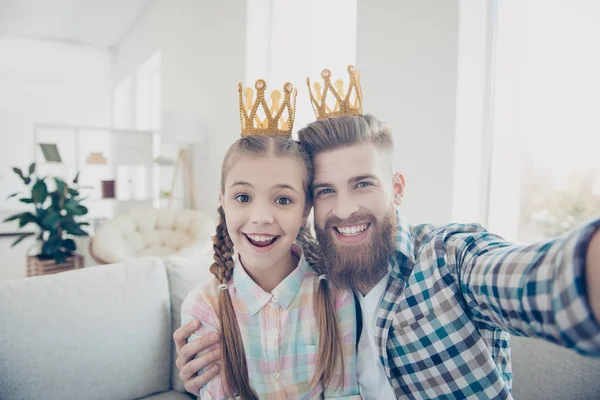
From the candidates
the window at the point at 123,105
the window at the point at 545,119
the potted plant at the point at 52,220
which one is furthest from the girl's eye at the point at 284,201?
the window at the point at 123,105

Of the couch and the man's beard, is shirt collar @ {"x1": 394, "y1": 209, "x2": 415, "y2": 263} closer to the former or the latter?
the man's beard

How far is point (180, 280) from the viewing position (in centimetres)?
161

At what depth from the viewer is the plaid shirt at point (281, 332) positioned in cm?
96

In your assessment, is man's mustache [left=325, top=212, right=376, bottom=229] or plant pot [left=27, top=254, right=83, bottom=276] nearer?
man's mustache [left=325, top=212, right=376, bottom=229]

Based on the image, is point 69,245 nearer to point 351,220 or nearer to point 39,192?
point 39,192

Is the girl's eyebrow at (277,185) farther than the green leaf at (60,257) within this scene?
No

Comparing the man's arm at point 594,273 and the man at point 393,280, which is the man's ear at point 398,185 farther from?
the man's arm at point 594,273

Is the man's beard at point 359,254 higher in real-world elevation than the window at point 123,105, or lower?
lower

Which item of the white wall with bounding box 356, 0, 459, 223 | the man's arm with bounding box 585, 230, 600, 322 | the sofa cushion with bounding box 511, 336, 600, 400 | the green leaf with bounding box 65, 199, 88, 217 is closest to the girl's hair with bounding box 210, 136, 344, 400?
the man's arm with bounding box 585, 230, 600, 322

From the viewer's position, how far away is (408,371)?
→ 947 millimetres

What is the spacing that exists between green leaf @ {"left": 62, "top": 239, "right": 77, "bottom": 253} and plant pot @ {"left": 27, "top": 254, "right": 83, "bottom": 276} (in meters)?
0.07

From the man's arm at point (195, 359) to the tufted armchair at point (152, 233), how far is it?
7.00 ft

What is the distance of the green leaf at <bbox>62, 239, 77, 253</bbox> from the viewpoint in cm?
367

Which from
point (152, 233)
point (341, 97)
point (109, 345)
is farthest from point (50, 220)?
point (341, 97)
